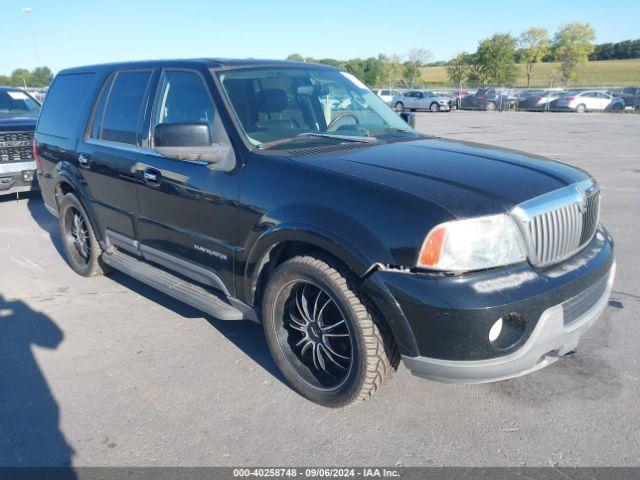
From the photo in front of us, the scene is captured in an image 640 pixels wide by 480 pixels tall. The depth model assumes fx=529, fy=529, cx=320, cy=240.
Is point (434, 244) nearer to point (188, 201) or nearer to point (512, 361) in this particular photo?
point (512, 361)

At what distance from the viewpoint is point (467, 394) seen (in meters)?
3.12

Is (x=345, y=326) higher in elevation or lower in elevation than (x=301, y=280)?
lower

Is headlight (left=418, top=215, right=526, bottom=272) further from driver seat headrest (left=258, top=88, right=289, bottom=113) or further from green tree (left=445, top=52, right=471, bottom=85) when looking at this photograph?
green tree (left=445, top=52, right=471, bottom=85)

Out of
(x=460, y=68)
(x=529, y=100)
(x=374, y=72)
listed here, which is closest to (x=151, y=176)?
(x=529, y=100)

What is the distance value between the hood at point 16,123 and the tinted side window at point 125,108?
15.5 ft

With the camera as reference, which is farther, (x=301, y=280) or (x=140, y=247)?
(x=140, y=247)

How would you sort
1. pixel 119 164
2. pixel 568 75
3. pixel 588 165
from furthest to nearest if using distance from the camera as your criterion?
1. pixel 568 75
2. pixel 588 165
3. pixel 119 164

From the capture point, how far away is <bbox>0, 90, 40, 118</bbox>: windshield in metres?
9.69

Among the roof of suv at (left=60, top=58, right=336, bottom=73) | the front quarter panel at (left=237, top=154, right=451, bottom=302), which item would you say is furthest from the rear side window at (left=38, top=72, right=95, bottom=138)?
the front quarter panel at (left=237, top=154, right=451, bottom=302)

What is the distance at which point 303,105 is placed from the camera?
3883mm

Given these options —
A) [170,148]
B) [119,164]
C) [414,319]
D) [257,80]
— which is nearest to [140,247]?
[119,164]

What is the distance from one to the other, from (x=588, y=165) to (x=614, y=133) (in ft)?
30.7

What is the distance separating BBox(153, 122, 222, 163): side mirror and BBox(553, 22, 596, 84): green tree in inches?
2487

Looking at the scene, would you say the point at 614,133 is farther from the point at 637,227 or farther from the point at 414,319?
the point at 414,319
